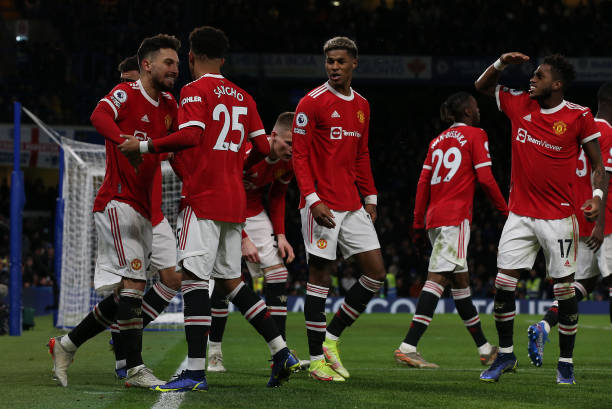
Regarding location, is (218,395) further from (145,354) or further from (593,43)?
(593,43)

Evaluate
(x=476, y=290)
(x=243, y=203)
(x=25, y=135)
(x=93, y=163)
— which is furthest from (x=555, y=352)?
(x=25, y=135)

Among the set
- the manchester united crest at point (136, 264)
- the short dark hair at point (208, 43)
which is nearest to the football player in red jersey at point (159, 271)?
the manchester united crest at point (136, 264)

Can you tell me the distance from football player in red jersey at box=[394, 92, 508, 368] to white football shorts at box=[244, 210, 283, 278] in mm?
1213

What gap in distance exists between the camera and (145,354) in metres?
7.74

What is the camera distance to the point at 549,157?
218 inches

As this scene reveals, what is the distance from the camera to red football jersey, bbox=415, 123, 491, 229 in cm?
697

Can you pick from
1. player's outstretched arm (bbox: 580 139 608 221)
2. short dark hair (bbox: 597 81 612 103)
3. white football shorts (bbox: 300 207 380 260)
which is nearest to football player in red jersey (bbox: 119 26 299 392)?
white football shorts (bbox: 300 207 380 260)

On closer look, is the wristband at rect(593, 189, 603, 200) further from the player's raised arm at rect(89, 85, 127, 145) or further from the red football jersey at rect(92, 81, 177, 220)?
the player's raised arm at rect(89, 85, 127, 145)

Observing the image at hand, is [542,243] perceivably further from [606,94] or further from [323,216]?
[606,94]

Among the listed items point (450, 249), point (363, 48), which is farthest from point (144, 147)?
point (363, 48)

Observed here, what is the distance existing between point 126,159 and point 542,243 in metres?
2.62

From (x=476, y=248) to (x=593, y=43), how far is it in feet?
25.3

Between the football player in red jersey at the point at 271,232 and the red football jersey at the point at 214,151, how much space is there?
114 centimetres

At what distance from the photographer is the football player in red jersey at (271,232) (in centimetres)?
637
